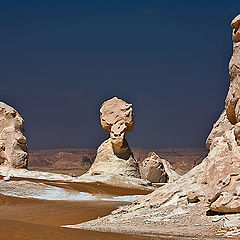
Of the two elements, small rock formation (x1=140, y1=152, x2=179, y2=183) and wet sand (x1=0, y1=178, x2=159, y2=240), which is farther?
small rock formation (x1=140, y1=152, x2=179, y2=183)

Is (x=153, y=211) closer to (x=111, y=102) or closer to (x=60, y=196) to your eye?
(x=60, y=196)

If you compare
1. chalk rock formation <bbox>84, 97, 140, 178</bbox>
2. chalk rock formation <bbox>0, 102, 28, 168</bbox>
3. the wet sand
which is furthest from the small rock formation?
chalk rock formation <bbox>0, 102, 28, 168</bbox>

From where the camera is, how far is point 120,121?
28.5 m

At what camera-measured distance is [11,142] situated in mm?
27391

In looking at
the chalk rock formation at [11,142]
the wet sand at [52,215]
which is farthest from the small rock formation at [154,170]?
the chalk rock formation at [11,142]

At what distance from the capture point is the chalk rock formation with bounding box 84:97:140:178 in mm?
27531

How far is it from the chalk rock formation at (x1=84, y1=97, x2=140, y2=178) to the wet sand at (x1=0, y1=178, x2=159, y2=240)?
361cm

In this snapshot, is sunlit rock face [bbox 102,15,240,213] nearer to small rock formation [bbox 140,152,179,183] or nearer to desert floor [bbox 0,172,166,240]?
desert floor [bbox 0,172,166,240]

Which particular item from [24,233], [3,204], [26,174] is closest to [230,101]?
[24,233]

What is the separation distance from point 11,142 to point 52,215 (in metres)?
13.7

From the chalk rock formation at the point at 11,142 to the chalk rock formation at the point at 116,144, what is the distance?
4.33 m

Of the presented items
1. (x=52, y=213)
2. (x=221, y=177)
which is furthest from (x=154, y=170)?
(x=221, y=177)

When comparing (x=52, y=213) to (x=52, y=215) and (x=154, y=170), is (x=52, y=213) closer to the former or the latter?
(x=52, y=215)

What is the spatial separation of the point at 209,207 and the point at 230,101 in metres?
2.75
